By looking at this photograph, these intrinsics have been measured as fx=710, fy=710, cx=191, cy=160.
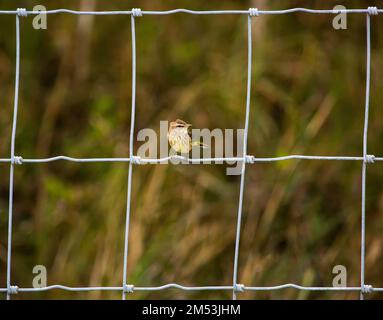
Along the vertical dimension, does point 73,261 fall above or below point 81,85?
below

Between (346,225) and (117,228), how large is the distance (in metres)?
0.84

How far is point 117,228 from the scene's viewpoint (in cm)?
244

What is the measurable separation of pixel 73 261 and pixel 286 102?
Answer: 1.04 m

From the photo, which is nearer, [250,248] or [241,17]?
[250,248]

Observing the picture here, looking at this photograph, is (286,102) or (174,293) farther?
(286,102)
